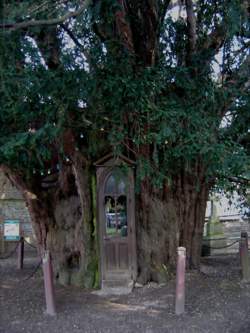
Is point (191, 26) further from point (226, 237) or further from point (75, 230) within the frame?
point (226, 237)

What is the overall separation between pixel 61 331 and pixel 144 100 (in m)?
3.76

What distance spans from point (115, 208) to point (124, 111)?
2.47m

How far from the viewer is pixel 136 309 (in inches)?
279

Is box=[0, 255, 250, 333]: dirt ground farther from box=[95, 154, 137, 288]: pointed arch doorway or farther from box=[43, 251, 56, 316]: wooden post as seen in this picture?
box=[95, 154, 137, 288]: pointed arch doorway

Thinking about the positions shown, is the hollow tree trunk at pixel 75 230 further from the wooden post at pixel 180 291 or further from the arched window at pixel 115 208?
the wooden post at pixel 180 291

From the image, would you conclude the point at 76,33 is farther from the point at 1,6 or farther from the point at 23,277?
the point at 23,277

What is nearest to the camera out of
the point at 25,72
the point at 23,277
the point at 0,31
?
the point at 0,31

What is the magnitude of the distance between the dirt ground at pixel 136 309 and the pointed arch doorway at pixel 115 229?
1.77ft

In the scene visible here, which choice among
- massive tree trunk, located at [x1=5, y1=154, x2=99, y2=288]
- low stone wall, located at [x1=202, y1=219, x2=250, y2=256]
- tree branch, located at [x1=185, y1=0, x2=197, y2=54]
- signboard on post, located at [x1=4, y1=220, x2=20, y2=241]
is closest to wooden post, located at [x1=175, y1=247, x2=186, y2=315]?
massive tree trunk, located at [x1=5, y1=154, x2=99, y2=288]

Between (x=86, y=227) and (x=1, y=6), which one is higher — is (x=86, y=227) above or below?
below

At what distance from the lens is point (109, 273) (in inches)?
340

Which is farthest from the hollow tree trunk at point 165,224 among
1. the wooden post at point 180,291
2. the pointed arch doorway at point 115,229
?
the wooden post at point 180,291

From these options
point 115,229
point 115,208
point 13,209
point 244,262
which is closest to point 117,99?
point 115,208

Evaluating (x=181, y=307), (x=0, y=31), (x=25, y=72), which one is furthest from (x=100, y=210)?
(x=0, y=31)
